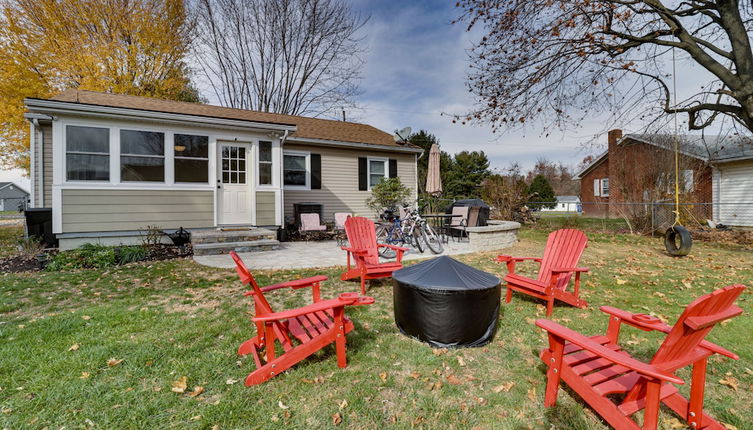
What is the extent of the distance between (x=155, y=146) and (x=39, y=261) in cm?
337

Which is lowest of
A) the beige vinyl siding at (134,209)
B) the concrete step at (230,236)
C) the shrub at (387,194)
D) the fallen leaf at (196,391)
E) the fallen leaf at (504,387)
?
the fallen leaf at (504,387)

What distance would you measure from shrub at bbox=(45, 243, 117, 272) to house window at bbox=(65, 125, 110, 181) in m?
2.09

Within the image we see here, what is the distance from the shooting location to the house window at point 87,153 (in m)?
7.22

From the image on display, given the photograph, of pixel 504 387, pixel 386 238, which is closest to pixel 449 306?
pixel 504 387

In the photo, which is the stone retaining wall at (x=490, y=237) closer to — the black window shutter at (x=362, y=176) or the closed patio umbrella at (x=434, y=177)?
the closed patio umbrella at (x=434, y=177)

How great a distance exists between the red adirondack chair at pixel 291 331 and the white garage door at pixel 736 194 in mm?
18178

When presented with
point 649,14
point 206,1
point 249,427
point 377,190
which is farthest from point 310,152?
point 206,1

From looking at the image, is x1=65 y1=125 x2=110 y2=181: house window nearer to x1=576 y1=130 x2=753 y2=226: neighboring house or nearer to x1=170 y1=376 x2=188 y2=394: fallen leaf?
x1=170 y1=376 x2=188 y2=394: fallen leaf

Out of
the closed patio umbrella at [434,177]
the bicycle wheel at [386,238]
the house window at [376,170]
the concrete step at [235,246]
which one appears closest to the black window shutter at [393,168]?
the house window at [376,170]

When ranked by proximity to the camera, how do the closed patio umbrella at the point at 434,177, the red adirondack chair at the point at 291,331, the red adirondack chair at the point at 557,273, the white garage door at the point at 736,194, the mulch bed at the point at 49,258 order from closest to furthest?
the red adirondack chair at the point at 291,331 → the red adirondack chair at the point at 557,273 → the mulch bed at the point at 49,258 → the closed patio umbrella at the point at 434,177 → the white garage door at the point at 736,194

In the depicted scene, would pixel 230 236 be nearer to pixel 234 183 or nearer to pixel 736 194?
pixel 234 183

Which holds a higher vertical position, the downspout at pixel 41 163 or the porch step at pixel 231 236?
the downspout at pixel 41 163

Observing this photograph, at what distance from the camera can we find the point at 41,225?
7441 millimetres

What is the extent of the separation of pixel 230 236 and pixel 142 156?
3032 millimetres
